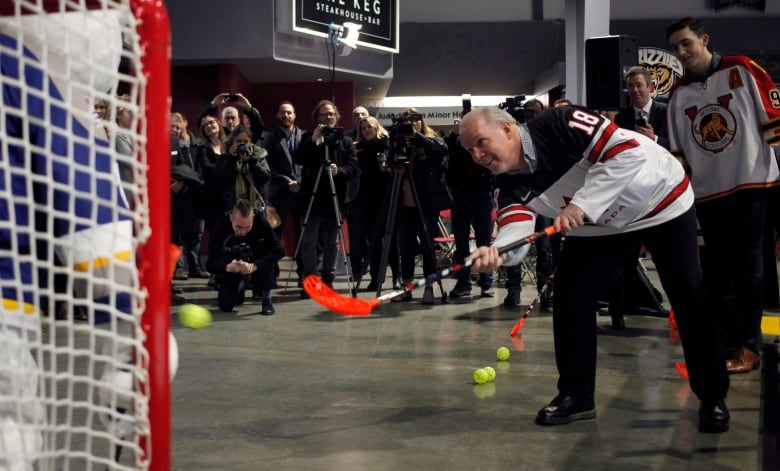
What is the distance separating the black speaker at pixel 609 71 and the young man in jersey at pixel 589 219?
7.42 feet

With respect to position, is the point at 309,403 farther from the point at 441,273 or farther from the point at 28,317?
the point at 28,317

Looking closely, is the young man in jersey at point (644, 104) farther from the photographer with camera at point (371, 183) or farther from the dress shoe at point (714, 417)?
the dress shoe at point (714, 417)

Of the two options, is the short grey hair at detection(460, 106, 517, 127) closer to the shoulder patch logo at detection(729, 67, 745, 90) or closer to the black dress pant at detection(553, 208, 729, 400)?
the black dress pant at detection(553, 208, 729, 400)

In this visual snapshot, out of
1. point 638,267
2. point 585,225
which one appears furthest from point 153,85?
point 638,267

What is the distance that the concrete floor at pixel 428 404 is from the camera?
10.6ft

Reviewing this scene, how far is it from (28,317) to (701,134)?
3469 mm

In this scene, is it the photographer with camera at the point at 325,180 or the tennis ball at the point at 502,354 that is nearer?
the tennis ball at the point at 502,354

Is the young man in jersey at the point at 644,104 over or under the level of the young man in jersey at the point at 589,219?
over

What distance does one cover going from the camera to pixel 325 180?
303 inches

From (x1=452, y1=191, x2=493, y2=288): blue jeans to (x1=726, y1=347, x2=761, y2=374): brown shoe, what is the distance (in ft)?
9.69

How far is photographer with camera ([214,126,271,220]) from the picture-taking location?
25.2 ft

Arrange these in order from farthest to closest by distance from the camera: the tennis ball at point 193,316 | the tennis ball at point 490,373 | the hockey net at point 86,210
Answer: the tennis ball at point 490,373 → the tennis ball at point 193,316 → the hockey net at point 86,210

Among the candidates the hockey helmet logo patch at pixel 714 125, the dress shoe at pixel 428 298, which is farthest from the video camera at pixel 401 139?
the hockey helmet logo patch at pixel 714 125

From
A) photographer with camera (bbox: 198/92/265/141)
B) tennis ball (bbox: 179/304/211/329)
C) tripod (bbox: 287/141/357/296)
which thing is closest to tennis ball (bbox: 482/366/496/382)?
tennis ball (bbox: 179/304/211/329)
